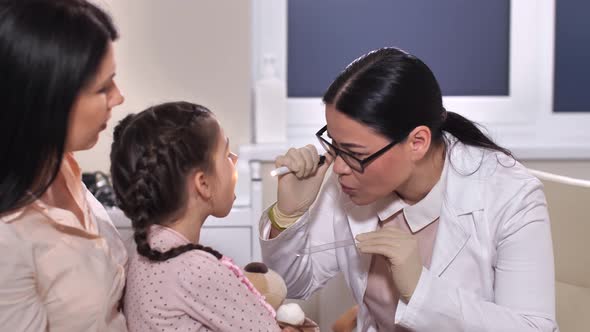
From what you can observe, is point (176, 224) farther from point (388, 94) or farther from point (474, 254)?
point (474, 254)

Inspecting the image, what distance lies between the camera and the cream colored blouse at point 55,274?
1060mm

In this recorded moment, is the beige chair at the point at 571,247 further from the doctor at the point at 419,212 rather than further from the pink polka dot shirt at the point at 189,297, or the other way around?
the pink polka dot shirt at the point at 189,297

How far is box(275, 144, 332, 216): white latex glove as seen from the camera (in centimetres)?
168

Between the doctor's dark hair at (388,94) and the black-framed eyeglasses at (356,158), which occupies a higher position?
the doctor's dark hair at (388,94)

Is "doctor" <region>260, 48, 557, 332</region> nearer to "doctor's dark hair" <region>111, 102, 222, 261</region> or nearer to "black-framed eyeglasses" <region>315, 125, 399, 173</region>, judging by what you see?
"black-framed eyeglasses" <region>315, 125, 399, 173</region>

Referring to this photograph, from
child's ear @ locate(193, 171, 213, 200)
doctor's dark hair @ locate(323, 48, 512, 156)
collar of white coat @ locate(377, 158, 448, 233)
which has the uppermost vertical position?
doctor's dark hair @ locate(323, 48, 512, 156)

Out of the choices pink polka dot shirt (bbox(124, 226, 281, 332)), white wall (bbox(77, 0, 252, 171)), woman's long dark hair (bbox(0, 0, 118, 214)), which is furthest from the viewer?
white wall (bbox(77, 0, 252, 171))

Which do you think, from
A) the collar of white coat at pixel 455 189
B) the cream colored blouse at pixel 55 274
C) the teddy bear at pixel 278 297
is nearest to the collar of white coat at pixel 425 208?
the collar of white coat at pixel 455 189

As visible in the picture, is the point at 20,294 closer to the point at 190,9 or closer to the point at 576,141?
the point at 190,9

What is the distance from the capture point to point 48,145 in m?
1.08

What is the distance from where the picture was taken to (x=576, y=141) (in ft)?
8.88

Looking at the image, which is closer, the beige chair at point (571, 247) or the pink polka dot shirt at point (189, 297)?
the pink polka dot shirt at point (189, 297)

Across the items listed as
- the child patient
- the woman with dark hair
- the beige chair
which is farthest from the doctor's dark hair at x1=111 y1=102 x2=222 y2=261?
the beige chair

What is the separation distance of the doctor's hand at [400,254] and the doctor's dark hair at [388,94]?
208mm
